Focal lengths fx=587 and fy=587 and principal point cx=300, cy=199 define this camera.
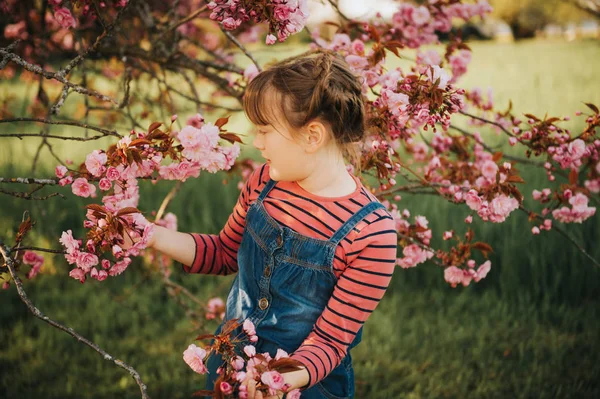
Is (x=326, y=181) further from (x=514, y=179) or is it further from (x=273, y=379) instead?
(x=514, y=179)

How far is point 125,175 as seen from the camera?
4.58 feet

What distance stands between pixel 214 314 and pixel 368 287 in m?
1.52

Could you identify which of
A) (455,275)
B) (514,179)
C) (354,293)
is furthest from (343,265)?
(455,275)

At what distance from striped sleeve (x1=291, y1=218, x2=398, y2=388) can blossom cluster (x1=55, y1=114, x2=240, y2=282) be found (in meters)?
0.40

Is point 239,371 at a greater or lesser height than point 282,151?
lesser

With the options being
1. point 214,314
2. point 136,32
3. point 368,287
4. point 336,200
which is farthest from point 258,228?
point 136,32

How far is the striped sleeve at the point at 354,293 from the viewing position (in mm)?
1321

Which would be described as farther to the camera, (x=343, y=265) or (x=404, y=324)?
(x=404, y=324)

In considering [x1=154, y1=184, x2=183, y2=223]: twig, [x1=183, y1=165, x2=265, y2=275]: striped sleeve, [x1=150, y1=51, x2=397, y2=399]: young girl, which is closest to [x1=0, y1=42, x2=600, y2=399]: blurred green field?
[x1=154, y1=184, x2=183, y2=223]: twig

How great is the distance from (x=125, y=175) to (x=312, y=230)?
463mm

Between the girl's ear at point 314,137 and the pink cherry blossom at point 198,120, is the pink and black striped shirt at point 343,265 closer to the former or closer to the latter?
the girl's ear at point 314,137

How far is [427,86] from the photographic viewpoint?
5.06ft

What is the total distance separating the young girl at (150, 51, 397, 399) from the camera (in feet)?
4.37

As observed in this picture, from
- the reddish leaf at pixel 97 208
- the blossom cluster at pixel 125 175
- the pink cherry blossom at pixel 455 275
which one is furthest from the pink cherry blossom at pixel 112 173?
the pink cherry blossom at pixel 455 275
